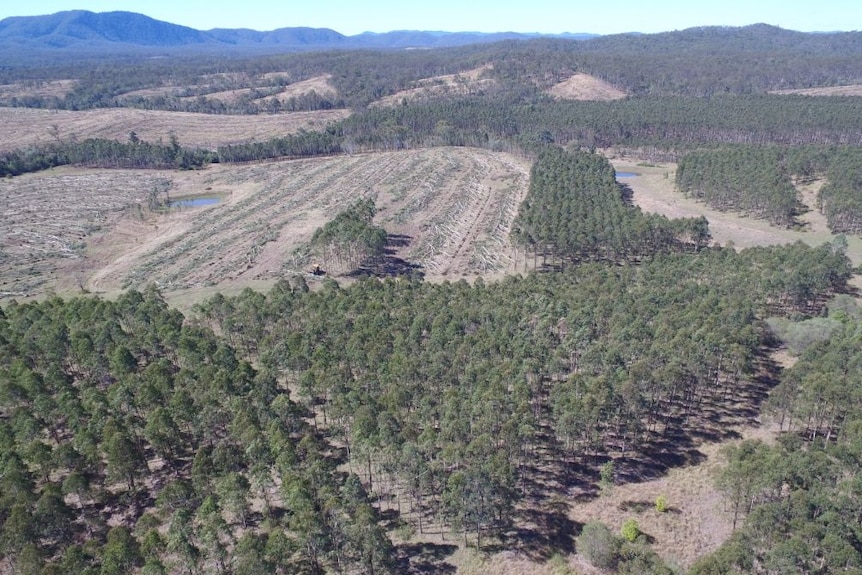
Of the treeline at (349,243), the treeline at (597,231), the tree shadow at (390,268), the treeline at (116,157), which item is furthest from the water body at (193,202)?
the treeline at (597,231)

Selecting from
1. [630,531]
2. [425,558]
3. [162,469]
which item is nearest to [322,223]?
[162,469]

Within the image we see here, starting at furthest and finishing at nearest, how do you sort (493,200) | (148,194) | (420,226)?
(148,194) < (493,200) < (420,226)

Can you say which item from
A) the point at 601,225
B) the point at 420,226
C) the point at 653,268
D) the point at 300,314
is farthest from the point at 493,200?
the point at 300,314

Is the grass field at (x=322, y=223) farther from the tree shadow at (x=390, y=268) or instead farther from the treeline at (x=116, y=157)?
the treeline at (x=116, y=157)

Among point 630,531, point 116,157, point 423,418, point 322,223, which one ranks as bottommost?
point 630,531

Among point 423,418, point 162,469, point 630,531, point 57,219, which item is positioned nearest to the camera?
point 630,531

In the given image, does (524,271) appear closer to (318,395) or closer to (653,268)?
(653,268)

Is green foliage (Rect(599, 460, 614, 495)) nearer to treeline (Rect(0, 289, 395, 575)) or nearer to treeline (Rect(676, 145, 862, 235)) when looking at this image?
treeline (Rect(0, 289, 395, 575))

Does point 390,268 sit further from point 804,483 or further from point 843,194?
point 843,194
